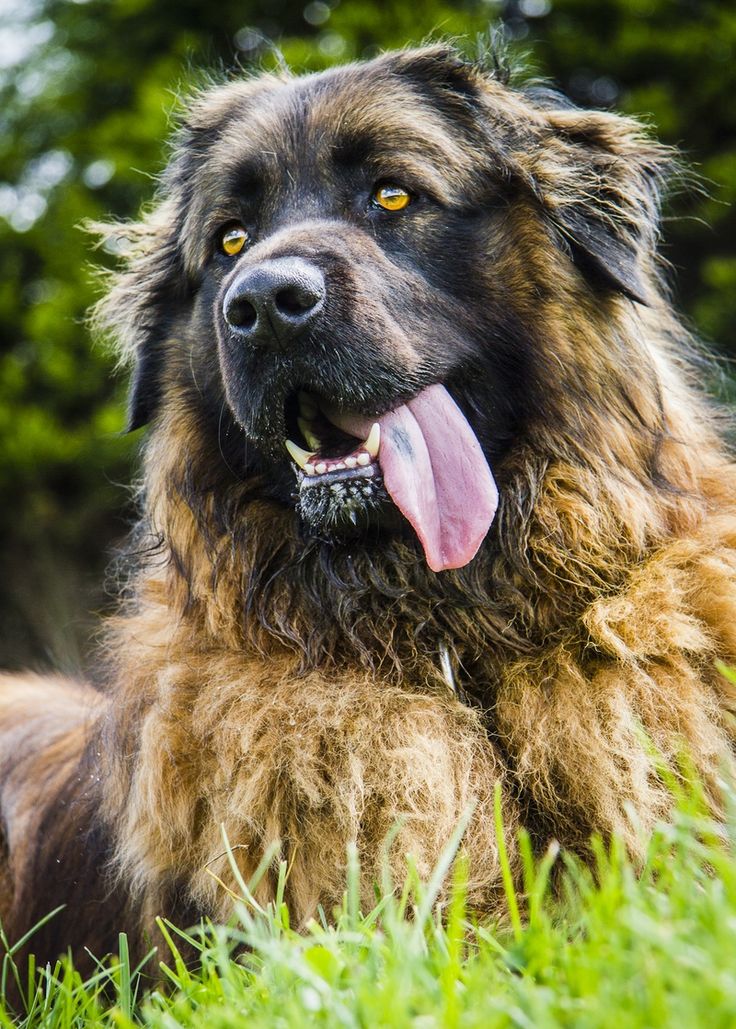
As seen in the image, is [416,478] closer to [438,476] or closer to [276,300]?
[438,476]

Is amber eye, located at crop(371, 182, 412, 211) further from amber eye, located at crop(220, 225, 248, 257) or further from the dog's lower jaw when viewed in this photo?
the dog's lower jaw

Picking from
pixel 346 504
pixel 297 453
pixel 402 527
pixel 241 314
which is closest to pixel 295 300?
pixel 241 314

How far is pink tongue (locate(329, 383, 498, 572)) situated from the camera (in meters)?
3.13

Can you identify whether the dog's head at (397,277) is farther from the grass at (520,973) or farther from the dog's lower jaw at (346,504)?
the grass at (520,973)

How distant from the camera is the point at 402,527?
3338mm

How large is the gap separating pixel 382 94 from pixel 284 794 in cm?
218

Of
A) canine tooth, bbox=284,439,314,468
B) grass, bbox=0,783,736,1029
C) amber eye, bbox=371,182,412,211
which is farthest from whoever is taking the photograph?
amber eye, bbox=371,182,412,211

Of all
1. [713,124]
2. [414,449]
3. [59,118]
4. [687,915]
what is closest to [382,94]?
[414,449]

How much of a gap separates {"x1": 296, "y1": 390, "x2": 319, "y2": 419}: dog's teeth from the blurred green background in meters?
5.26

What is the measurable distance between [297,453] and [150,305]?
1.14 m

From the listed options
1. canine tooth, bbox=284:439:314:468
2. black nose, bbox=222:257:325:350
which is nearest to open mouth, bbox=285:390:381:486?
canine tooth, bbox=284:439:314:468

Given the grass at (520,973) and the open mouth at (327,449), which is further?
the open mouth at (327,449)

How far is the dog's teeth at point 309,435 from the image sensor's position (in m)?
3.40

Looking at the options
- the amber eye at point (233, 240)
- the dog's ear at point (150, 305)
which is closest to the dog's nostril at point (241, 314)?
the amber eye at point (233, 240)
